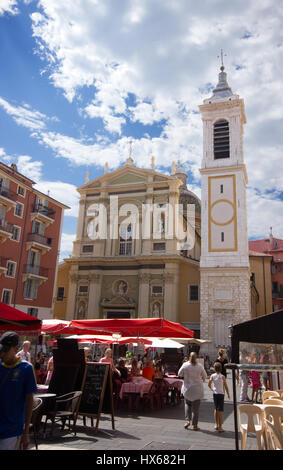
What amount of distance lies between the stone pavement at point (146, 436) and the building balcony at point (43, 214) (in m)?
22.8

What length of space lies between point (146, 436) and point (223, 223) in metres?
25.3

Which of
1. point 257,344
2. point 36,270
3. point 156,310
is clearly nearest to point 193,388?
point 257,344

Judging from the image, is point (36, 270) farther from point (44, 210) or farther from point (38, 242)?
point (44, 210)

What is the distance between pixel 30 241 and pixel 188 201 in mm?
25951

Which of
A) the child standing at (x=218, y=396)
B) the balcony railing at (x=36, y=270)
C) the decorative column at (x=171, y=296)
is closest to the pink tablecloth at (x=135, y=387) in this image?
the child standing at (x=218, y=396)

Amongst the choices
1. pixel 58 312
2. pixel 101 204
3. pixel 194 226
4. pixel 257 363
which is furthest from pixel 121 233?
pixel 257 363

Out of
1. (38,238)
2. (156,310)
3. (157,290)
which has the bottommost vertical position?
(156,310)

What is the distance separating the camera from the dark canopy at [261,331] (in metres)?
5.54

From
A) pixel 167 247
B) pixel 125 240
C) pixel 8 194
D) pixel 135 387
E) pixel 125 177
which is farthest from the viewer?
pixel 125 177

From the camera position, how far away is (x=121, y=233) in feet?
120

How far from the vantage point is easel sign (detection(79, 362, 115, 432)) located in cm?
854

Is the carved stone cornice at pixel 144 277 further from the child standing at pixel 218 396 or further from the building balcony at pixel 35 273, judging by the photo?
the child standing at pixel 218 396

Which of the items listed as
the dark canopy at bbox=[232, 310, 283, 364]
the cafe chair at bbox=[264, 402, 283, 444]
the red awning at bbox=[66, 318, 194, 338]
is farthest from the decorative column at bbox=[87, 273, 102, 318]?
the dark canopy at bbox=[232, 310, 283, 364]

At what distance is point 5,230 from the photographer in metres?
28.0
